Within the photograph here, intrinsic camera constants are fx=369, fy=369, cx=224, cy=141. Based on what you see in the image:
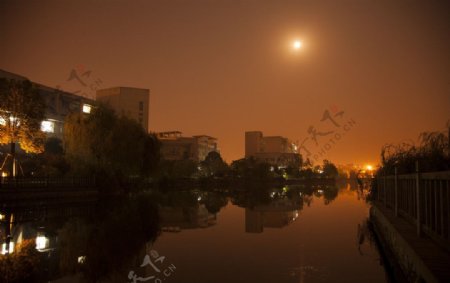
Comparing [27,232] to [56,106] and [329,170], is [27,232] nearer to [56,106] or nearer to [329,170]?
[56,106]

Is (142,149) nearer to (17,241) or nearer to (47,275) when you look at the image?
(17,241)

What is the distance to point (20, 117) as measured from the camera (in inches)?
1013

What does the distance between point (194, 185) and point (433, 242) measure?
58.0m

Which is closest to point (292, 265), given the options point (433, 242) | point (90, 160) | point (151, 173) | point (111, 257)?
point (433, 242)

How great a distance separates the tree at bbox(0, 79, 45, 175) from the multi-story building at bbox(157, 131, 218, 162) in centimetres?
8754

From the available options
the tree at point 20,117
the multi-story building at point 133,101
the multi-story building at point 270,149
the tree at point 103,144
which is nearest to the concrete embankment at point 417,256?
the tree at point 103,144

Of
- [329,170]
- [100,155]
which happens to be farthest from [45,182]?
[329,170]

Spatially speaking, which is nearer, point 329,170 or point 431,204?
point 431,204

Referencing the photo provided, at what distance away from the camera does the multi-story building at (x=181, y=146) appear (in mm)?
121438
